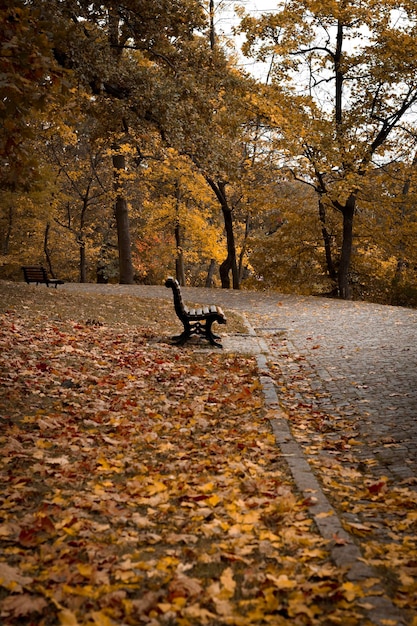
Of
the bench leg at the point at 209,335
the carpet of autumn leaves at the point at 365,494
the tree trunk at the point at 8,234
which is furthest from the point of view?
the tree trunk at the point at 8,234

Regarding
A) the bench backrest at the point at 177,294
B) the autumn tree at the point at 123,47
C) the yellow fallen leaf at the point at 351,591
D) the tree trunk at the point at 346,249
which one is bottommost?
the yellow fallen leaf at the point at 351,591

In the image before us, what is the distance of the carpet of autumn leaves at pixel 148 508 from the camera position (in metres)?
2.88

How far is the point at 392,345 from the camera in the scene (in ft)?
33.3

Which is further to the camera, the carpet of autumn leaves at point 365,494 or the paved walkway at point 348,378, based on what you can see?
the paved walkway at point 348,378

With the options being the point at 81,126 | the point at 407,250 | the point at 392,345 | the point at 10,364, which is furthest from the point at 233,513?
the point at 81,126

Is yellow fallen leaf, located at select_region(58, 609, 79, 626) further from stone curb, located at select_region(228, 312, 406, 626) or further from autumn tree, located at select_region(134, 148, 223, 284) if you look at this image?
autumn tree, located at select_region(134, 148, 223, 284)

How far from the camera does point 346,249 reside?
65.1 ft

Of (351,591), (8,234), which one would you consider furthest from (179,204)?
(351,591)

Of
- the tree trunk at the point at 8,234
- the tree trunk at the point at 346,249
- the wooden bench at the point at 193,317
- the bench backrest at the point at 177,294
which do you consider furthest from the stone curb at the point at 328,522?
the tree trunk at the point at 8,234

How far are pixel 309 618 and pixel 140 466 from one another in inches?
91.0

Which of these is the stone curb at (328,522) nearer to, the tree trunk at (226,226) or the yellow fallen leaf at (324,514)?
the yellow fallen leaf at (324,514)

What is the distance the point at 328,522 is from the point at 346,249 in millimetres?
17016

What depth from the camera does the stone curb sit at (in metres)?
2.83

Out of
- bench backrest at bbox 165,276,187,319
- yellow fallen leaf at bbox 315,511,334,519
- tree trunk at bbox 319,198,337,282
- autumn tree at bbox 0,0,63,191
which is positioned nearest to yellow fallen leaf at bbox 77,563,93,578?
yellow fallen leaf at bbox 315,511,334,519
